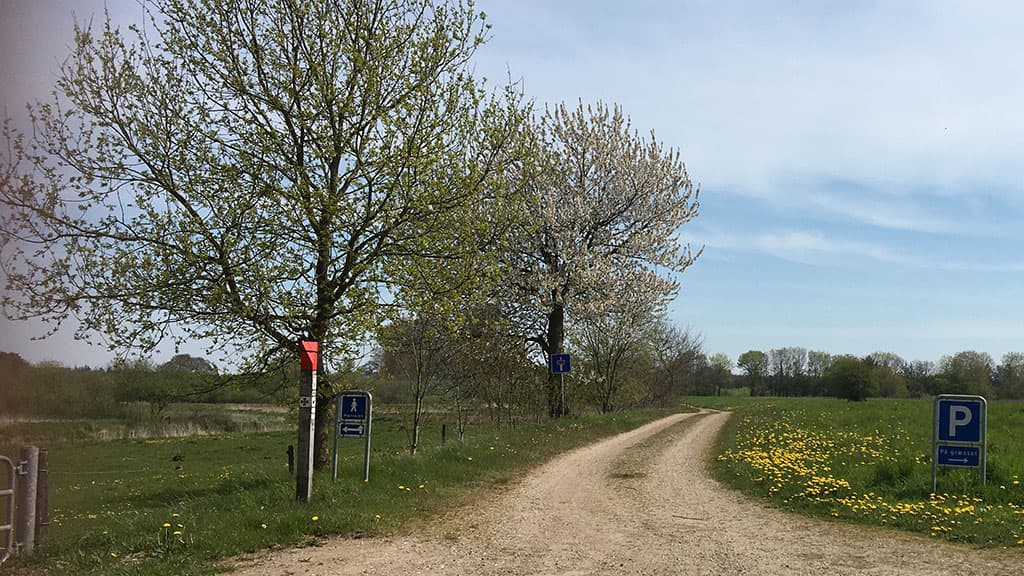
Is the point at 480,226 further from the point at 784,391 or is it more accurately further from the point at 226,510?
the point at 784,391

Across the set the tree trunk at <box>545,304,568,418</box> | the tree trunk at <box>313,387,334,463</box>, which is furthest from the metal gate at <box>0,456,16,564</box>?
the tree trunk at <box>545,304,568,418</box>

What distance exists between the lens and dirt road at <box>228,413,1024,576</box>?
23.6 ft

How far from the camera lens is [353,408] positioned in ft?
37.2

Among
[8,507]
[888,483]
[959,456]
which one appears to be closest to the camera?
[8,507]

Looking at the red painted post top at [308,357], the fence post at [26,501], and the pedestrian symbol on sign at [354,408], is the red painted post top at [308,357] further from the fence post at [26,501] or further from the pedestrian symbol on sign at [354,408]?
the fence post at [26,501]

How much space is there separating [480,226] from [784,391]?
98.1 m

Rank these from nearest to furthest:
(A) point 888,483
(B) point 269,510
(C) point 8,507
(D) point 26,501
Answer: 1. (C) point 8,507
2. (D) point 26,501
3. (B) point 269,510
4. (A) point 888,483

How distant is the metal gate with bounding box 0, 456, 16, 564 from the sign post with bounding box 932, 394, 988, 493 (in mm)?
11519

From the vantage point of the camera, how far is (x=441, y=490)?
11.7m

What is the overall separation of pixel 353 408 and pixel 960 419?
889 centimetres

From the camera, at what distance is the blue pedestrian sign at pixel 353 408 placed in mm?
11273

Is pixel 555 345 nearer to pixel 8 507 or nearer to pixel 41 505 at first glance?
pixel 41 505

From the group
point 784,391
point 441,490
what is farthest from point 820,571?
point 784,391

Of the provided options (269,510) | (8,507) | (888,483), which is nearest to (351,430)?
(269,510)
